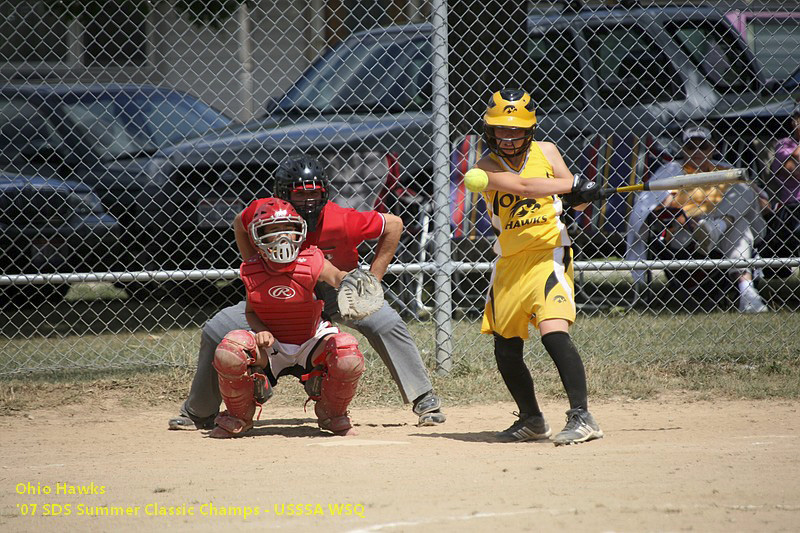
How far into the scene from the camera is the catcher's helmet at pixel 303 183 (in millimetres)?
4750

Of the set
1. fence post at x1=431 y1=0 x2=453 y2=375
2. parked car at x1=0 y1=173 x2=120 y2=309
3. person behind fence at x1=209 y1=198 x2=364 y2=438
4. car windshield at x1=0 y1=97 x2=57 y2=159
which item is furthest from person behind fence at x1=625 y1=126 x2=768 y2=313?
car windshield at x1=0 y1=97 x2=57 y2=159

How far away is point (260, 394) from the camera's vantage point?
4645 millimetres

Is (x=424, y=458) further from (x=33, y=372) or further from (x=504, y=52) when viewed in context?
(x=504, y=52)

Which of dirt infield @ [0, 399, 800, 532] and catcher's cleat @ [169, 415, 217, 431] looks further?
catcher's cleat @ [169, 415, 217, 431]

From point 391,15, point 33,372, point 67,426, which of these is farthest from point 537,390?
point 391,15

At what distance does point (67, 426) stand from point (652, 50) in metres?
5.26

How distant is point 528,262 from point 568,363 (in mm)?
488

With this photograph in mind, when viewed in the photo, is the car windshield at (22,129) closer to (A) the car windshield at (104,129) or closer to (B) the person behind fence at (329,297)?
(A) the car windshield at (104,129)

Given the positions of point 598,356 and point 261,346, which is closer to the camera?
point 261,346

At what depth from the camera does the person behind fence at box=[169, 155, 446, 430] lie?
15.6 feet

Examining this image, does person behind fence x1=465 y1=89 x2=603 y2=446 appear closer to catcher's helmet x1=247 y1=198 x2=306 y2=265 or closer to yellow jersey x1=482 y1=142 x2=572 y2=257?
yellow jersey x1=482 y1=142 x2=572 y2=257

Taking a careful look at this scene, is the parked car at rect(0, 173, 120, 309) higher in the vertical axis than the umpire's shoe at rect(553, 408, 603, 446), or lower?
higher

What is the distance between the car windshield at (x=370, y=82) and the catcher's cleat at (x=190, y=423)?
9.95 ft

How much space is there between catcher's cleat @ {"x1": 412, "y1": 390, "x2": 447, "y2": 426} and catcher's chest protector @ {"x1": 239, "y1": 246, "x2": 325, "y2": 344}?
28.0 inches
